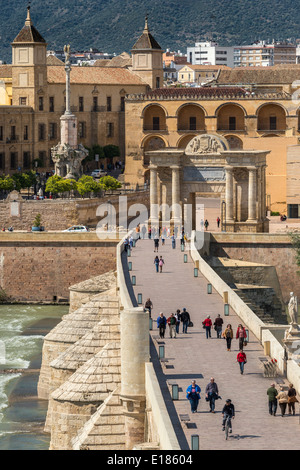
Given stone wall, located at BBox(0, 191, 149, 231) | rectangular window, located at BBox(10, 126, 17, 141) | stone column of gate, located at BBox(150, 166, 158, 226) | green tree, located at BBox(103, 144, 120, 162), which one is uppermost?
rectangular window, located at BBox(10, 126, 17, 141)

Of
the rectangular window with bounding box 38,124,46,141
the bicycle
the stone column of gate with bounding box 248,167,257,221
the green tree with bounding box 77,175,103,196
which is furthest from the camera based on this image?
the rectangular window with bounding box 38,124,46,141

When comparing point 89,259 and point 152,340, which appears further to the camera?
point 89,259

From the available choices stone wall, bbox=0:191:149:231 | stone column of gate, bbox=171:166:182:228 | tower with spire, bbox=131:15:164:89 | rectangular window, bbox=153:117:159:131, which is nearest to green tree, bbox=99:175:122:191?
stone wall, bbox=0:191:149:231

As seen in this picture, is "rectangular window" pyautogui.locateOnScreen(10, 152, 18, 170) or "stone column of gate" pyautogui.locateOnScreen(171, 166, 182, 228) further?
"rectangular window" pyautogui.locateOnScreen(10, 152, 18, 170)

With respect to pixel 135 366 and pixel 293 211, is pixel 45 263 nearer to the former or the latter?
pixel 293 211

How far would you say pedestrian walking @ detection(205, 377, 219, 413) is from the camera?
28547 mm

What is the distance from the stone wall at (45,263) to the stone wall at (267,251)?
6436 mm

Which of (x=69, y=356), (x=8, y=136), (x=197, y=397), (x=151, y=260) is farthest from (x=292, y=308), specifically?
(x=8, y=136)

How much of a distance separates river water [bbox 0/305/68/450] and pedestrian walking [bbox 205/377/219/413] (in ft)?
37.3

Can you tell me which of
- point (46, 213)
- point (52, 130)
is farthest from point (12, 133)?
point (46, 213)

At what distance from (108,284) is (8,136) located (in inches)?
1876

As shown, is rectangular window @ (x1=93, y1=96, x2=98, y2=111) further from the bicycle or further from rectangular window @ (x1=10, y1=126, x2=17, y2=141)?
the bicycle

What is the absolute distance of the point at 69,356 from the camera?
41969 millimetres
